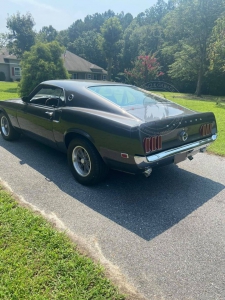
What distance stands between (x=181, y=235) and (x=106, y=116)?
1737 millimetres

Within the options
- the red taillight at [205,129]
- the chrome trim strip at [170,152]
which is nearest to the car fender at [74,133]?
the chrome trim strip at [170,152]

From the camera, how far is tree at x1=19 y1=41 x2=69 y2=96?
14344 millimetres

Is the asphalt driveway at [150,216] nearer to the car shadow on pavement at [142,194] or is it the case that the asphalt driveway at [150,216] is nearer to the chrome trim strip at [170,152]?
the car shadow on pavement at [142,194]

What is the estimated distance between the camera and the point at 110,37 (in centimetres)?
3684

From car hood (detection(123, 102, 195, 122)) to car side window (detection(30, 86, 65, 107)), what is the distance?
4.19ft

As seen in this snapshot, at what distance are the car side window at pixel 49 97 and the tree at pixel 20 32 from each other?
2448 centimetres

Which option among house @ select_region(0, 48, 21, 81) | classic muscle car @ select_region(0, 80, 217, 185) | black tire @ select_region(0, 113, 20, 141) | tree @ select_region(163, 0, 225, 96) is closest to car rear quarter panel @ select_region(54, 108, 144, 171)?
classic muscle car @ select_region(0, 80, 217, 185)

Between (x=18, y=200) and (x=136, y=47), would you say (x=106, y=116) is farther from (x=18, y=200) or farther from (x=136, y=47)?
(x=136, y=47)

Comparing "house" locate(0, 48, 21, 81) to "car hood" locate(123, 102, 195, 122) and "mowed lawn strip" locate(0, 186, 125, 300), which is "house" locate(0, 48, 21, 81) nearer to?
"car hood" locate(123, 102, 195, 122)

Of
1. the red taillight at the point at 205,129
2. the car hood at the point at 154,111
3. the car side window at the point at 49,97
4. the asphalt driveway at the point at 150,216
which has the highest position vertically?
the car side window at the point at 49,97

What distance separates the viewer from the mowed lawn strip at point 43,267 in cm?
189

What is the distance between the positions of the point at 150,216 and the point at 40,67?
1375 centimetres

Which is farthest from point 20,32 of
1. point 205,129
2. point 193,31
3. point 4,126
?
point 205,129

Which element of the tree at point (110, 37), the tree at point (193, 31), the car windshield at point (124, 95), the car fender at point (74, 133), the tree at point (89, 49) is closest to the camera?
the car fender at point (74, 133)
